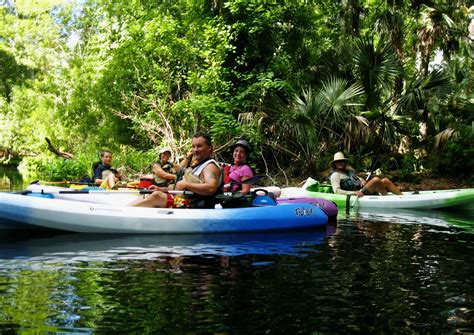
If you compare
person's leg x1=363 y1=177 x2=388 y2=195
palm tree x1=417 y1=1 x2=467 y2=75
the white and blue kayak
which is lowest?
the white and blue kayak

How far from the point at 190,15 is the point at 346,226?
34.6ft

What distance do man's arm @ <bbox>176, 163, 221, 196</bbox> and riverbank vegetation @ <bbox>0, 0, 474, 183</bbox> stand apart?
292 inches

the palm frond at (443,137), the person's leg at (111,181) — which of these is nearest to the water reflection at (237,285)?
the person's leg at (111,181)

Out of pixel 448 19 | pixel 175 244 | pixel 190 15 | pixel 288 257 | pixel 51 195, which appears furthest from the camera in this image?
pixel 190 15

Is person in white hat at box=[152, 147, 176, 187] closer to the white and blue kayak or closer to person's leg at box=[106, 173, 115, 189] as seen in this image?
person's leg at box=[106, 173, 115, 189]

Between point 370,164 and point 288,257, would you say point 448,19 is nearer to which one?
point 370,164

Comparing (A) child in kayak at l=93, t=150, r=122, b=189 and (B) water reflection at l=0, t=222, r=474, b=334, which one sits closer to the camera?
(B) water reflection at l=0, t=222, r=474, b=334

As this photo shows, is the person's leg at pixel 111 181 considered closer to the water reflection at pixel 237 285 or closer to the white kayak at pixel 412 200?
the water reflection at pixel 237 285

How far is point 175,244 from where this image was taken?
7.38 m

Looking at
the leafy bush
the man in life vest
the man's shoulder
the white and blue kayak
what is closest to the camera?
the man in life vest

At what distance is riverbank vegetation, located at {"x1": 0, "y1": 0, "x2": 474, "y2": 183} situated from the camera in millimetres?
15344

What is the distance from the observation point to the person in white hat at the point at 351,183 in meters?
11.8

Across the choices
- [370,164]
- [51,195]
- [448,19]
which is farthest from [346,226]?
[448,19]

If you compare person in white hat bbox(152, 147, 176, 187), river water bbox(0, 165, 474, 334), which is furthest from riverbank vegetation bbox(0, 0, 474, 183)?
river water bbox(0, 165, 474, 334)
